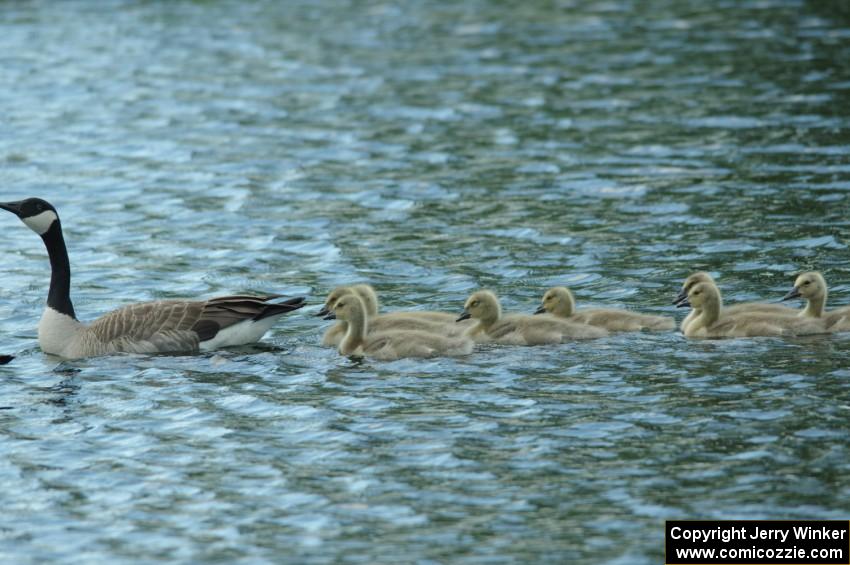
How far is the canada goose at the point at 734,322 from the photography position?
1498cm

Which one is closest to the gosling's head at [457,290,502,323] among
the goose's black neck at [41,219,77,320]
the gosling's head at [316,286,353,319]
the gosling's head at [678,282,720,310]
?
the gosling's head at [316,286,353,319]

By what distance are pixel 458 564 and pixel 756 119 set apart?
62.0 feet

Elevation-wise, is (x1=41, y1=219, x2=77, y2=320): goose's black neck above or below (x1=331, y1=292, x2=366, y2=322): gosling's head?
above

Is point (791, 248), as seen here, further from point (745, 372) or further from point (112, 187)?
point (112, 187)

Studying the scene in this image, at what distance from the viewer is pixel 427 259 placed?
19625 mm

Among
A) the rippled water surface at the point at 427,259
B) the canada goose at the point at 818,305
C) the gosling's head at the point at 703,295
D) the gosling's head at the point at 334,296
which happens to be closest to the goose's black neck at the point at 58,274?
the rippled water surface at the point at 427,259

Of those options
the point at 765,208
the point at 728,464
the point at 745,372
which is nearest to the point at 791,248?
the point at 765,208

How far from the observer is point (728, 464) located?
38.0 ft

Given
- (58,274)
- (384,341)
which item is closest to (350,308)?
(384,341)

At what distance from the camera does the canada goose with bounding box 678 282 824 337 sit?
49.2 ft

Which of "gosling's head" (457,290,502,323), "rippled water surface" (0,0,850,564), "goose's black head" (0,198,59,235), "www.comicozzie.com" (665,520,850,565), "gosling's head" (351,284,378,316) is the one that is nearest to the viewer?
"www.comicozzie.com" (665,520,850,565)

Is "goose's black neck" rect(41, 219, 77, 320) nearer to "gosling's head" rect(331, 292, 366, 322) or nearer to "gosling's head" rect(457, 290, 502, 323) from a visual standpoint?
"gosling's head" rect(331, 292, 366, 322)

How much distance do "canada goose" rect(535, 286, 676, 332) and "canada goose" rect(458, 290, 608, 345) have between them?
0.44 ft

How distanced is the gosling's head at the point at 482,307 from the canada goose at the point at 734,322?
6.46 ft
